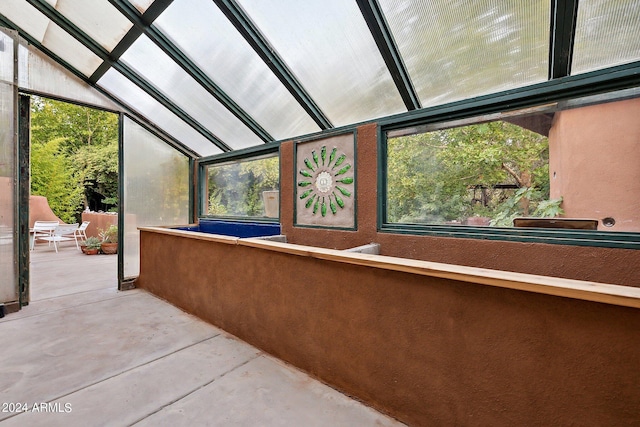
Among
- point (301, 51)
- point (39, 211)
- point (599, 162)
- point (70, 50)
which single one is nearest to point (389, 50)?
point (301, 51)

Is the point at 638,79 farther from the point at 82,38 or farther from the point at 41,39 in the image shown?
the point at 41,39

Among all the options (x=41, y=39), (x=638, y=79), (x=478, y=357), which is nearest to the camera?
(x=478, y=357)

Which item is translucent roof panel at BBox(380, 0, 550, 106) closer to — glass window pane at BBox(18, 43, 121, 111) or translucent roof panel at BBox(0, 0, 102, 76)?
translucent roof panel at BBox(0, 0, 102, 76)

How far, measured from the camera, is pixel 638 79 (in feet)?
5.22

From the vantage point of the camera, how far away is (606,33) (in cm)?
156

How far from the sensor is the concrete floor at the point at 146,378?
146 cm

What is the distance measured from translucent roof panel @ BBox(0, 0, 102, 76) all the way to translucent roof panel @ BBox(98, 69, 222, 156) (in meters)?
0.21

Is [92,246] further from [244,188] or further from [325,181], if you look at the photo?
[325,181]

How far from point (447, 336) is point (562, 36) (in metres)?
1.84

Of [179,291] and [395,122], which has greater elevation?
[395,122]

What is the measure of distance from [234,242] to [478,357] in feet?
5.96

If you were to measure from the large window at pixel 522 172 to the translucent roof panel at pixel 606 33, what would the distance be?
242mm

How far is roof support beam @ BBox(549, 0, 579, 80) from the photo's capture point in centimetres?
151

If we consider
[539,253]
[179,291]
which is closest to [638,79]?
[539,253]
